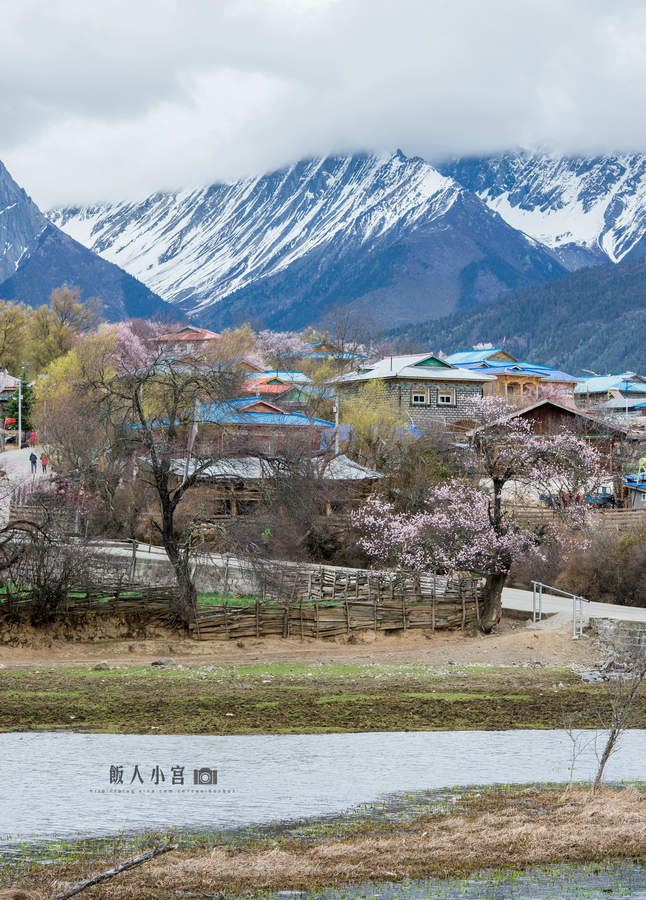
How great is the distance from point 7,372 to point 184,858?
4008 inches

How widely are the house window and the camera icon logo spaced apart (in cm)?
7419

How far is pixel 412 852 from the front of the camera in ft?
37.5

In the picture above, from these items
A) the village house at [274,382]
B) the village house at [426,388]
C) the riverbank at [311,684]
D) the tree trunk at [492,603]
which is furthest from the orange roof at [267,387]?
the riverbank at [311,684]

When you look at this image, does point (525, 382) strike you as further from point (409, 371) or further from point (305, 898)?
point (305, 898)

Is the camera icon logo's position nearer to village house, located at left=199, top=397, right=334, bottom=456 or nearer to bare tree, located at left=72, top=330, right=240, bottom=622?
bare tree, located at left=72, top=330, right=240, bottom=622

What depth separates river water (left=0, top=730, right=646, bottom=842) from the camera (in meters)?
13.5

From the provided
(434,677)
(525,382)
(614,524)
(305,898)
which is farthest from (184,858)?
(525,382)

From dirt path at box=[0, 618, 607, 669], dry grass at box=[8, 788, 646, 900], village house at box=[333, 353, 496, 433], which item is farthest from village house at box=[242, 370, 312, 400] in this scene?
dry grass at box=[8, 788, 646, 900]

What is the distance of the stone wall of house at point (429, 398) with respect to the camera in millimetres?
86688

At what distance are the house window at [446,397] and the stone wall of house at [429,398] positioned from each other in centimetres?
11

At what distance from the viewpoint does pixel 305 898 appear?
400 inches

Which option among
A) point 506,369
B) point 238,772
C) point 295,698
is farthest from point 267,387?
point 238,772

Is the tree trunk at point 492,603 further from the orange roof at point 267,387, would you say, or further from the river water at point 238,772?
the orange roof at point 267,387

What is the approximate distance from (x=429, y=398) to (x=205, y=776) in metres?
74.1
